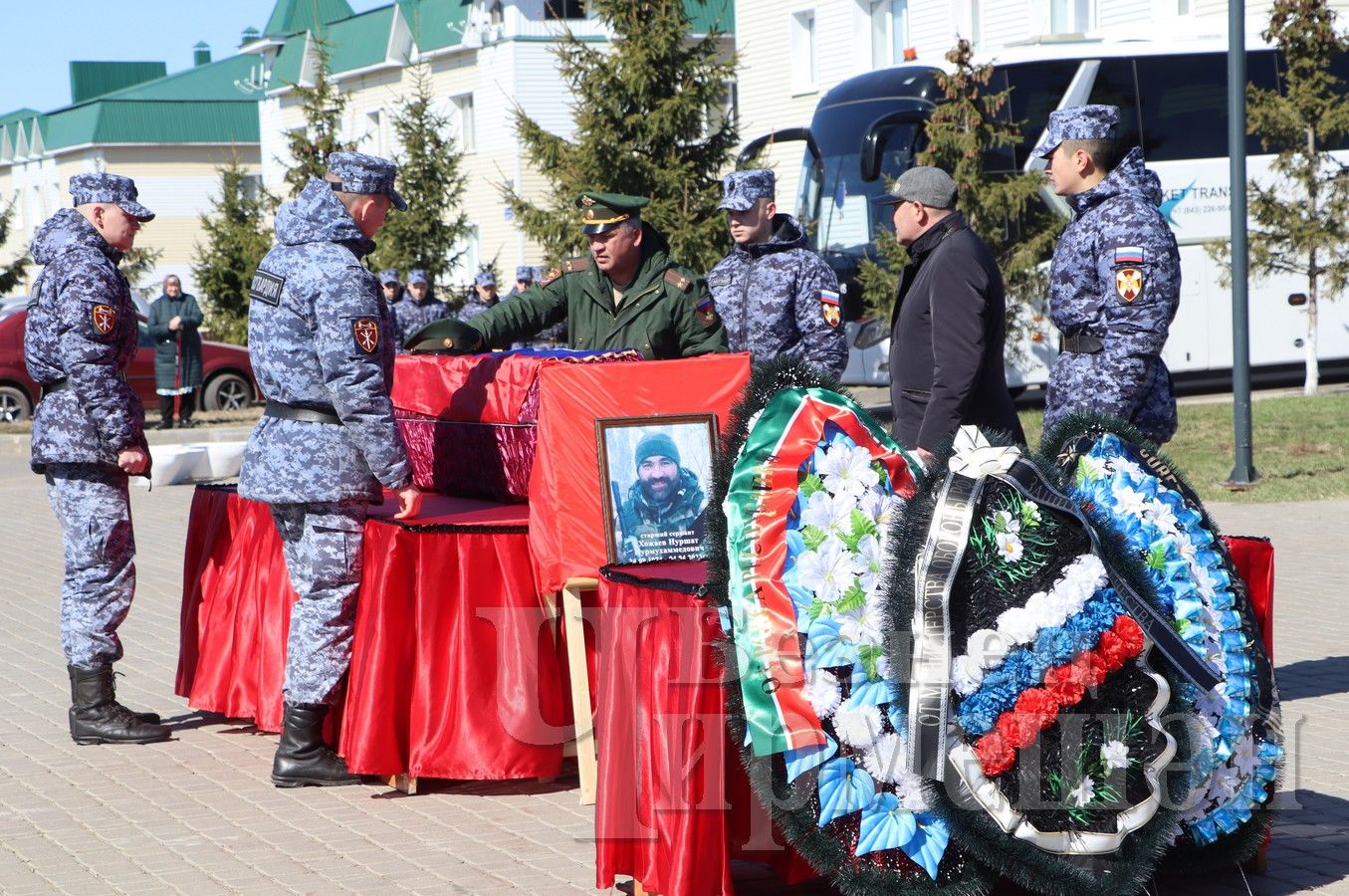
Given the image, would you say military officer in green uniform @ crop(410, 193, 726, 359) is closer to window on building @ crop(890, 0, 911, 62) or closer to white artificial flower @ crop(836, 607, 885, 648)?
white artificial flower @ crop(836, 607, 885, 648)

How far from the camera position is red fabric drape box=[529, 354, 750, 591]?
543 cm

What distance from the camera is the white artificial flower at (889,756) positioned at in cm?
420

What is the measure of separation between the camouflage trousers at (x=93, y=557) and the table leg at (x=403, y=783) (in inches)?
59.1

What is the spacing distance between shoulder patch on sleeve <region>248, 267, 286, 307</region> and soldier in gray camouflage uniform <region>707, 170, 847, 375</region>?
284 cm

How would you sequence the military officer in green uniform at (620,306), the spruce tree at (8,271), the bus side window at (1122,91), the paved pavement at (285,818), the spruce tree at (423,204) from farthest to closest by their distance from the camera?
the spruce tree at (8,271) < the spruce tree at (423,204) < the bus side window at (1122,91) < the military officer in green uniform at (620,306) < the paved pavement at (285,818)

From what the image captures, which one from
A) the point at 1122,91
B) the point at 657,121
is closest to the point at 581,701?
the point at 657,121

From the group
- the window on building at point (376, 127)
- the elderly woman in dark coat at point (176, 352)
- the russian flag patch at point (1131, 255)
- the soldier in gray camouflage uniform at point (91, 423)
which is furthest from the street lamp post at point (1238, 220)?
the window on building at point (376, 127)

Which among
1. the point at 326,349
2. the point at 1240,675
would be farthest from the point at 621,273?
the point at 1240,675

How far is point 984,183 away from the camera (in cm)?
1864

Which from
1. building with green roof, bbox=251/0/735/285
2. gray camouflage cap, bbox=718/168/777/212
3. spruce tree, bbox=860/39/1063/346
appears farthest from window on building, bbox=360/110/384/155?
gray camouflage cap, bbox=718/168/777/212

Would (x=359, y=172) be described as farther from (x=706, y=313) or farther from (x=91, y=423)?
(x=91, y=423)

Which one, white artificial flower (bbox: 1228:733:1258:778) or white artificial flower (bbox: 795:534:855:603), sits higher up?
white artificial flower (bbox: 795:534:855:603)

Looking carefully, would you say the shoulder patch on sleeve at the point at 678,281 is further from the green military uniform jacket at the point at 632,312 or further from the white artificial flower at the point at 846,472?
the white artificial flower at the point at 846,472

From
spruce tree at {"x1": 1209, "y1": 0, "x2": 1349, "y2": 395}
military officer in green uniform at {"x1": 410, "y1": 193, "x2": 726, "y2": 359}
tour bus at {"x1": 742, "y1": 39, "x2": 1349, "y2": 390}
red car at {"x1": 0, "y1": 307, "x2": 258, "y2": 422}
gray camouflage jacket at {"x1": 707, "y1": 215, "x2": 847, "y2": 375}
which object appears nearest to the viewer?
military officer in green uniform at {"x1": 410, "y1": 193, "x2": 726, "y2": 359}
